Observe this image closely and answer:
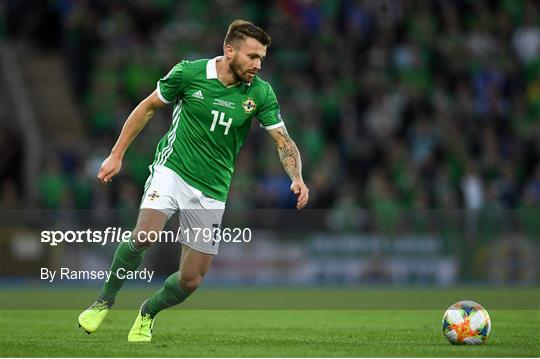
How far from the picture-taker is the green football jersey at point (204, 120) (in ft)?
34.9

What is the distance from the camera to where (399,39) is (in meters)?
25.9

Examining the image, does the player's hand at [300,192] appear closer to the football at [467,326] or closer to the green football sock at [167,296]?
the green football sock at [167,296]

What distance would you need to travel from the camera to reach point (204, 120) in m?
10.7

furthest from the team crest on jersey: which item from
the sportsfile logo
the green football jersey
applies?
the sportsfile logo

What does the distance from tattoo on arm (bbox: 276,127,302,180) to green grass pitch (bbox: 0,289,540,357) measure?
4.93 ft

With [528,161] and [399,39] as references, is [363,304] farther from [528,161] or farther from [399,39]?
[399,39]

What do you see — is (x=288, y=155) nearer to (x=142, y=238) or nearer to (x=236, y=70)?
(x=236, y=70)

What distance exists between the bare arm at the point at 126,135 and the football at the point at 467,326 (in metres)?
3.15

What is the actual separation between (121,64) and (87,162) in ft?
7.83

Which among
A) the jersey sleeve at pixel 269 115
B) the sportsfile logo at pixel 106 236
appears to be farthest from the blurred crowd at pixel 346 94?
the jersey sleeve at pixel 269 115

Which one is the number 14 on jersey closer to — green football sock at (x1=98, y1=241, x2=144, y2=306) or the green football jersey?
the green football jersey

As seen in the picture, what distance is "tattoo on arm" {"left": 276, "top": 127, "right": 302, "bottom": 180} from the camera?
10.7m

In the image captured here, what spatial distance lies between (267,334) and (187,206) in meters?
1.89

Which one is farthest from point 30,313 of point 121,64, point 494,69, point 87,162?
point 494,69
